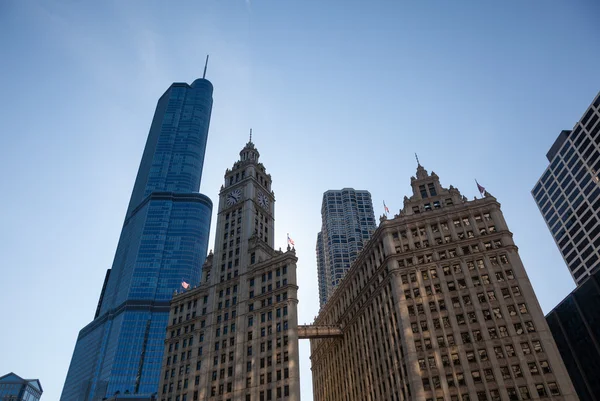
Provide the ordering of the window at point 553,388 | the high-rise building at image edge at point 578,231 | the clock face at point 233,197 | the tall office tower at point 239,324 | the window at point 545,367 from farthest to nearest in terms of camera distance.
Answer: the clock face at point 233,197
the high-rise building at image edge at point 578,231
the tall office tower at point 239,324
the window at point 545,367
the window at point 553,388

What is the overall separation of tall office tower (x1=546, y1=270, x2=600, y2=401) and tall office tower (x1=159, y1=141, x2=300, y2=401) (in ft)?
230

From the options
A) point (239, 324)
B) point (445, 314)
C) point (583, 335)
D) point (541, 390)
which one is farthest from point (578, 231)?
point (239, 324)

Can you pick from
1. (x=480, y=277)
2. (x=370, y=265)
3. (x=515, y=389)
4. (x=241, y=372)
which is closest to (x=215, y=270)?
(x=241, y=372)

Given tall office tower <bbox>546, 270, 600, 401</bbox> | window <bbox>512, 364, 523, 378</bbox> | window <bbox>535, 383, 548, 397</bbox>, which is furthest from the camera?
tall office tower <bbox>546, 270, 600, 401</bbox>

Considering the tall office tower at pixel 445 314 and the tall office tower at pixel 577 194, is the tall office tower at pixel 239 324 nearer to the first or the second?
the tall office tower at pixel 445 314

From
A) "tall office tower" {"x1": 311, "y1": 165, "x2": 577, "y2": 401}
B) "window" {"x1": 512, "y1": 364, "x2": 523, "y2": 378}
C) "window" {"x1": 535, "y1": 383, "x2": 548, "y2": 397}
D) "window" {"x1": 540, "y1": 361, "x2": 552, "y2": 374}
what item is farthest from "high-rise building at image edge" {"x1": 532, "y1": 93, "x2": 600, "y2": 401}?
"window" {"x1": 535, "y1": 383, "x2": 548, "y2": 397}

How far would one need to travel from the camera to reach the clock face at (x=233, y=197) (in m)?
133

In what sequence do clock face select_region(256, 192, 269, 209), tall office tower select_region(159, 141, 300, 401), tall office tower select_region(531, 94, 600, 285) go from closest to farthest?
tall office tower select_region(159, 141, 300, 401)
clock face select_region(256, 192, 269, 209)
tall office tower select_region(531, 94, 600, 285)

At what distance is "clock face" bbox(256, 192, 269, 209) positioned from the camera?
134 metres

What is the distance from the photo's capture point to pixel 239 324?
340ft

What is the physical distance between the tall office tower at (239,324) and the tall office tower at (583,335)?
7013 cm

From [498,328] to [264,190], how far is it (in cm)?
7802

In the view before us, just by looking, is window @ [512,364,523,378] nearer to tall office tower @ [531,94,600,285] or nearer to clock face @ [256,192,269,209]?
clock face @ [256,192,269,209]

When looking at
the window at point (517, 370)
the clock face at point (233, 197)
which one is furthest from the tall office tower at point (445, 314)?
the clock face at point (233, 197)
